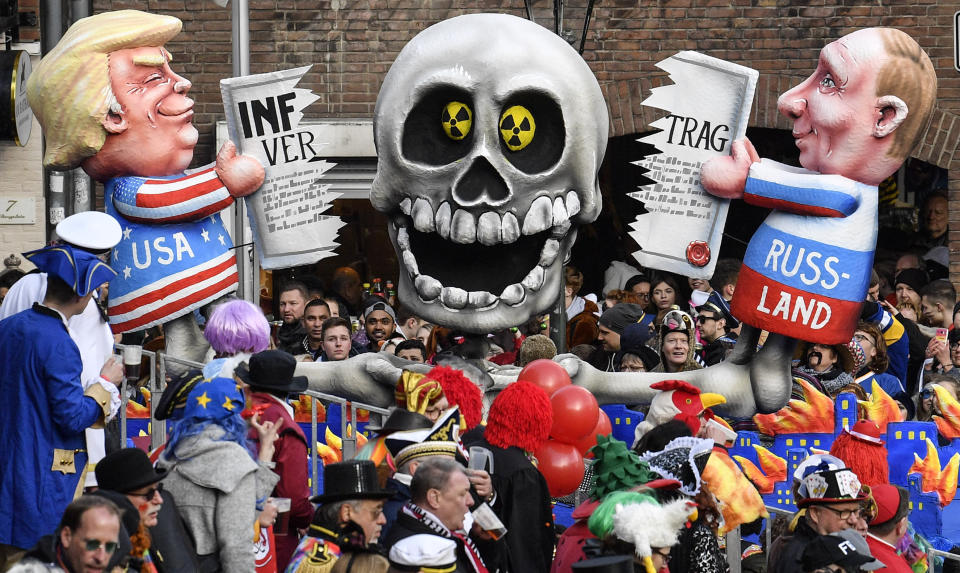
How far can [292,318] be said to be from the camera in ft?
31.3

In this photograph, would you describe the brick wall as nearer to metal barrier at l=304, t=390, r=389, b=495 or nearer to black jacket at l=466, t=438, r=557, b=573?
metal barrier at l=304, t=390, r=389, b=495

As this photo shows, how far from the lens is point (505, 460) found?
613cm

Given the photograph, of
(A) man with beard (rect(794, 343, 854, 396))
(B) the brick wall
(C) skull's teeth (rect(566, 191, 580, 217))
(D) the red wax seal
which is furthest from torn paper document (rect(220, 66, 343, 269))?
(B) the brick wall

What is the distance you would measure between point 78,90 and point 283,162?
101 cm

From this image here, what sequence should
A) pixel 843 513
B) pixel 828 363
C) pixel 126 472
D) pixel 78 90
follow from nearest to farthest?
pixel 126 472
pixel 843 513
pixel 78 90
pixel 828 363

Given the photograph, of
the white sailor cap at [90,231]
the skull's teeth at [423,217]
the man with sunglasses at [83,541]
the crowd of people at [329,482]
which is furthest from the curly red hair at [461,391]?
the man with sunglasses at [83,541]

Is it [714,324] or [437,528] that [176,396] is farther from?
[714,324]

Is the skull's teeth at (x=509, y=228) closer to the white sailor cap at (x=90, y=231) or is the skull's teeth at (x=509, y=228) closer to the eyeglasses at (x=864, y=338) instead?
the white sailor cap at (x=90, y=231)

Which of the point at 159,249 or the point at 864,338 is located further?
the point at 864,338

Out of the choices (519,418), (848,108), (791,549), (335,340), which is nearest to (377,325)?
(335,340)

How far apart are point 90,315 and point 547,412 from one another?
1.88 metres

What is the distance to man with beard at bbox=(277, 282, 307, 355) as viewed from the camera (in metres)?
9.35

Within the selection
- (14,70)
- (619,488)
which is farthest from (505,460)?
(14,70)

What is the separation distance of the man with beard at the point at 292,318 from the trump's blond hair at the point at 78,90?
2.50 meters
